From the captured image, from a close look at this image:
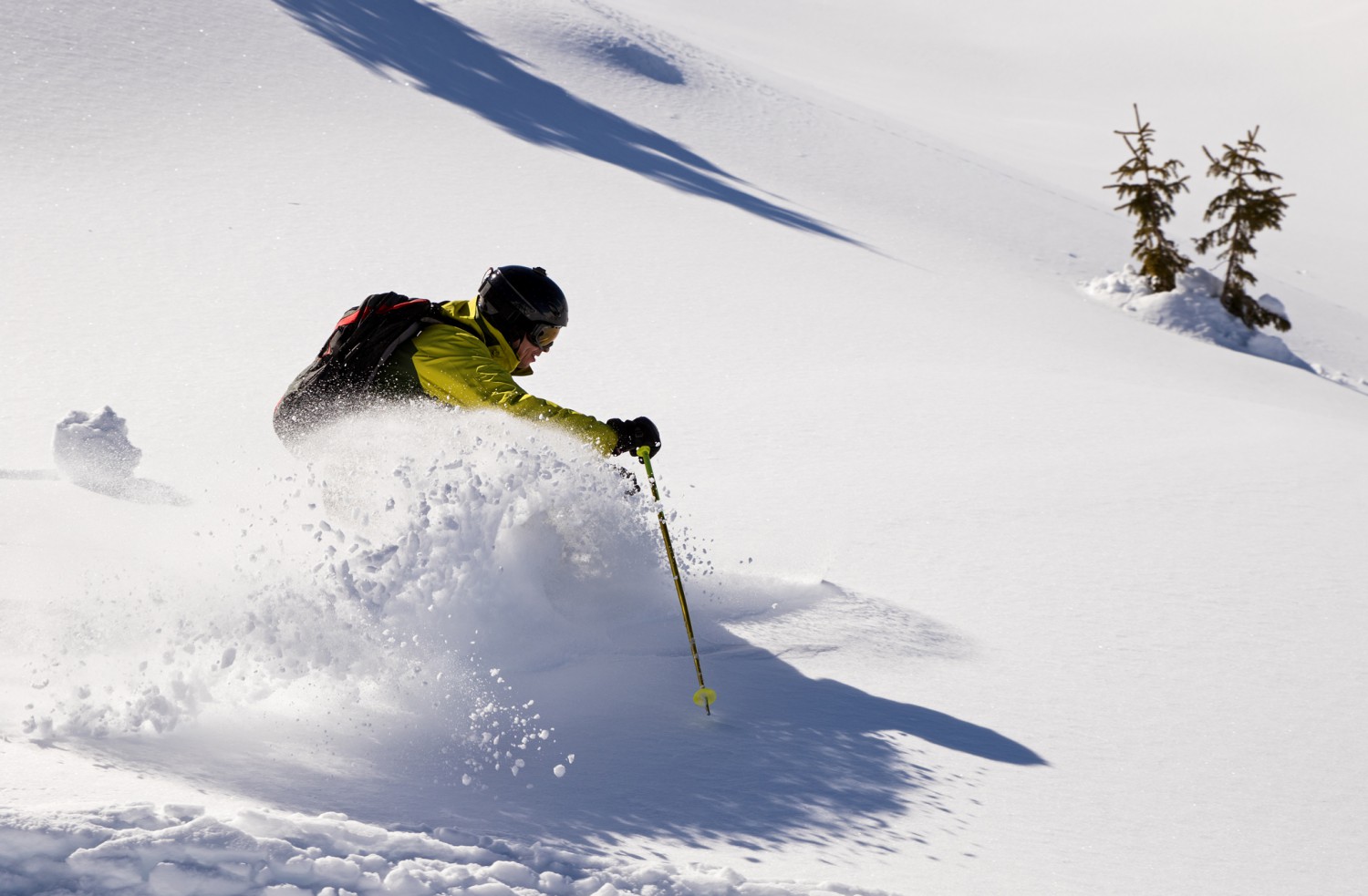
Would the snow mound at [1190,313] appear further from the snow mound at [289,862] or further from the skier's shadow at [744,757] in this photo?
the snow mound at [289,862]

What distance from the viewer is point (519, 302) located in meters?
4.66

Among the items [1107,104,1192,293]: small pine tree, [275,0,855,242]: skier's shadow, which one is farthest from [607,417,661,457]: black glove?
[1107,104,1192,293]: small pine tree

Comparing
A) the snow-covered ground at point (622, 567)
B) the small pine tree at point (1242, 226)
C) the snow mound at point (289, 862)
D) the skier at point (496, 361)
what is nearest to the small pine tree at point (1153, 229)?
the small pine tree at point (1242, 226)

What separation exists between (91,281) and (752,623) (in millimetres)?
9515

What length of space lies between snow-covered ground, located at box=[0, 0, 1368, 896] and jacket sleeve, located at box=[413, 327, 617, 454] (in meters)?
0.11

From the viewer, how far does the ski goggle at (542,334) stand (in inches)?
188

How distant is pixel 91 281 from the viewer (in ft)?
38.7

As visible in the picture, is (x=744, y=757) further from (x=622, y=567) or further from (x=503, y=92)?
(x=503, y=92)

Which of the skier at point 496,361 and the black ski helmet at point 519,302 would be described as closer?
the skier at point 496,361

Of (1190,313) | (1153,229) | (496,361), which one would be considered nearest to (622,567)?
(496,361)

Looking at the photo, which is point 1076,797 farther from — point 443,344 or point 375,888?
point 443,344

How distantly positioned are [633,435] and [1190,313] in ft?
67.7

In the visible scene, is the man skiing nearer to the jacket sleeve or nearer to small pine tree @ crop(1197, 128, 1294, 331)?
the jacket sleeve

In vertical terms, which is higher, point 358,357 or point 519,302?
point 519,302
